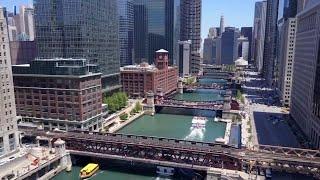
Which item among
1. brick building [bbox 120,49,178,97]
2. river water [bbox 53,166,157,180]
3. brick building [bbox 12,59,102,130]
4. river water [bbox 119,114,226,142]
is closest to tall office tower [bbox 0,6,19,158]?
river water [bbox 53,166,157,180]

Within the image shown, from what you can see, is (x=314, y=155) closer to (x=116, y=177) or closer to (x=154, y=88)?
(x=116, y=177)

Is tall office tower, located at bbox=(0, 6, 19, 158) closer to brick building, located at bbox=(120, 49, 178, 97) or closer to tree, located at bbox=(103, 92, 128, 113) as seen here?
tree, located at bbox=(103, 92, 128, 113)

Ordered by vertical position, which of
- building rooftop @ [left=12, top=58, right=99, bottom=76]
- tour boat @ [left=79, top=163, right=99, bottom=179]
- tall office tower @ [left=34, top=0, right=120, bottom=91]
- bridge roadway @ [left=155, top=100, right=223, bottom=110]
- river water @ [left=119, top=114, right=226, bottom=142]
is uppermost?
tall office tower @ [left=34, top=0, right=120, bottom=91]

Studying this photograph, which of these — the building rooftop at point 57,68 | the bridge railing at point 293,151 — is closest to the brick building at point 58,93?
the building rooftop at point 57,68

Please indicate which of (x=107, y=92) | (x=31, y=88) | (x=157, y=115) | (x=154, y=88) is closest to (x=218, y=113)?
(x=157, y=115)

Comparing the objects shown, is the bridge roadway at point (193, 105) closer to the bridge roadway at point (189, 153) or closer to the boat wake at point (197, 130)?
the boat wake at point (197, 130)

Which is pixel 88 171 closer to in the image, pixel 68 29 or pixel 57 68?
pixel 57 68
